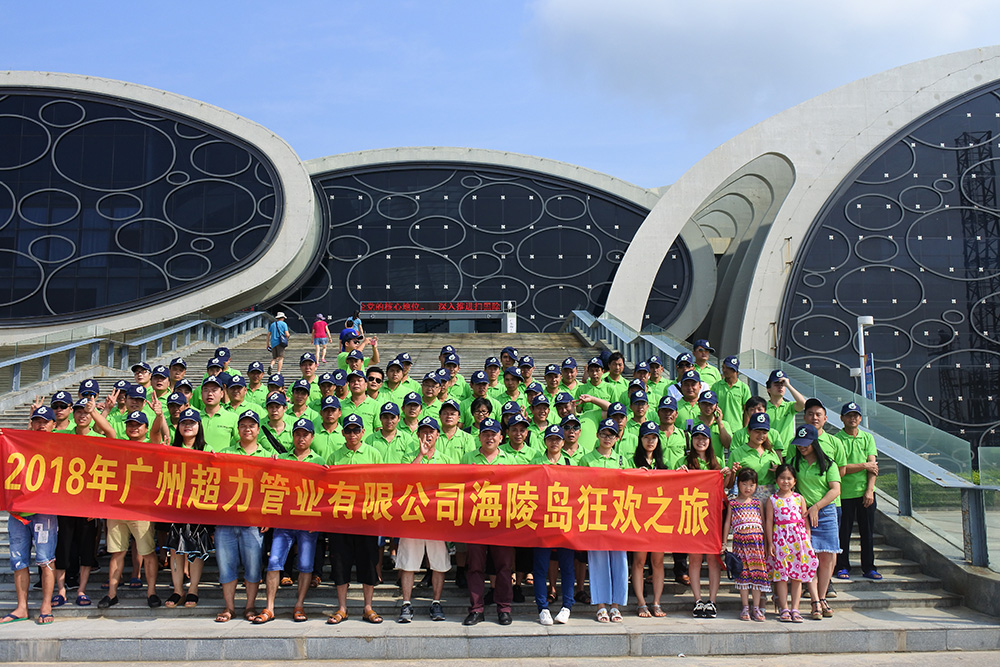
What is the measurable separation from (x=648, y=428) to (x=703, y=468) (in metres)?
0.60

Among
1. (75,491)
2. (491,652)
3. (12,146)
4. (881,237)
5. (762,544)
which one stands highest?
(12,146)

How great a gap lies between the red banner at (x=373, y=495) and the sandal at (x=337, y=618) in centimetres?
66

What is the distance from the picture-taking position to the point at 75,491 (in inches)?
274

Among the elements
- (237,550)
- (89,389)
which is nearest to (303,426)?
(237,550)

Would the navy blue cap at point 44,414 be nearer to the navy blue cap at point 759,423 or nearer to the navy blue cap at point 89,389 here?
the navy blue cap at point 89,389

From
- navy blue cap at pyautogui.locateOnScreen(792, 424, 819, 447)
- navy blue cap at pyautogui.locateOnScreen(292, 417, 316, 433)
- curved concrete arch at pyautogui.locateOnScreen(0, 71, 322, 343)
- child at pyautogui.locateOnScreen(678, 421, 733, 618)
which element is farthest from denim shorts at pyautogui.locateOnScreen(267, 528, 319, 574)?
curved concrete arch at pyautogui.locateOnScreen(0, 71, 322, 343)

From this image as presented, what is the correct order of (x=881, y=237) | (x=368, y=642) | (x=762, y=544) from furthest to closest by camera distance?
(x=881, y=237), (x=762, y=544), (x=368, y=642)

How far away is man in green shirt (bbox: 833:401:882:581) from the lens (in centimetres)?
742

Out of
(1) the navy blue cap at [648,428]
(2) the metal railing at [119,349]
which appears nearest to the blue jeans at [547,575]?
(1) the navy blue cap at [648,428]

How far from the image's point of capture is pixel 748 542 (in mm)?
6750

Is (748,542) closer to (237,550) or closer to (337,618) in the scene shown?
(337,618)

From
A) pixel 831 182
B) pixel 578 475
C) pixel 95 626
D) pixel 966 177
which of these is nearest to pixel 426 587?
pixel 578 475

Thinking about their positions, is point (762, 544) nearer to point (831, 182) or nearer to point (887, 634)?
point (887, 634)

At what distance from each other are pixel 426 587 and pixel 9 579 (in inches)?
150
